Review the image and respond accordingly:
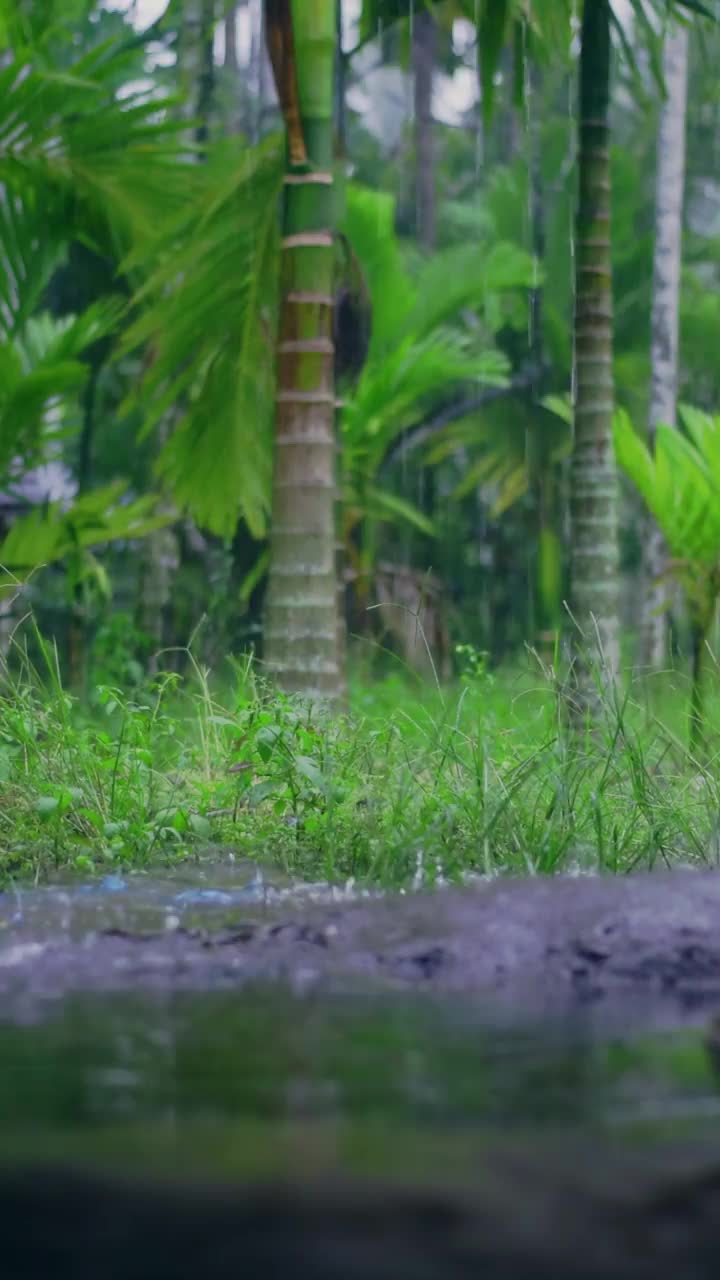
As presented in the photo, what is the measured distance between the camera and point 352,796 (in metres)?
5.10

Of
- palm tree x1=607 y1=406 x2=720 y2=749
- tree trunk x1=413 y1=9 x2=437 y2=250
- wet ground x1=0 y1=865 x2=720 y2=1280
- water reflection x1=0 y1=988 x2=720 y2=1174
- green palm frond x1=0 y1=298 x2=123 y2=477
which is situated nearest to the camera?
wet ground x1=0 y1=865 x2=720 y2=1280

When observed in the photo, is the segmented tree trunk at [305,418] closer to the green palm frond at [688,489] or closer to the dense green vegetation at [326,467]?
the dense green vegetation at [326,467]

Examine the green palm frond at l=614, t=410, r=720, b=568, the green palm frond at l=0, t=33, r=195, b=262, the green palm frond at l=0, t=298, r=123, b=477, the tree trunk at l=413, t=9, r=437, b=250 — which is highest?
the tree trunk at l=413, t=9, r=437, b=250

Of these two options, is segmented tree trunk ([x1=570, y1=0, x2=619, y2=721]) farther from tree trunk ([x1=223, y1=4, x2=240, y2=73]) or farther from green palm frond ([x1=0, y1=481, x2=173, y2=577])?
tree trunk ([x1=223, y1=4, x2=240, y2=73])

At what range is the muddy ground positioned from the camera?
3.35 m

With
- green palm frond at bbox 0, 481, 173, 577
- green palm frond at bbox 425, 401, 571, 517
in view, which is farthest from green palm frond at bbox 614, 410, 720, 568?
green palm frond at bbox 425, 401, 571, 517

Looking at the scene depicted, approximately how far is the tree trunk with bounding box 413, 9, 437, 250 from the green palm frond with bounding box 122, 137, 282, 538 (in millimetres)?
12108

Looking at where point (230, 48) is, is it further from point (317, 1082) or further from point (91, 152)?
point (317, 1082)

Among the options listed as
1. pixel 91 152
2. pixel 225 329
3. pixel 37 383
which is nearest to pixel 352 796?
pixel 225 329

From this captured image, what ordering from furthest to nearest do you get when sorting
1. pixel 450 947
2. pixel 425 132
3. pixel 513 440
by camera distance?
1. pixel 425 132
2. pixel 513 440
3. pixel 450 947

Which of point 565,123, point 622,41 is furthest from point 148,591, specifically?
point 565,123

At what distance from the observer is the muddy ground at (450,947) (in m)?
3.35

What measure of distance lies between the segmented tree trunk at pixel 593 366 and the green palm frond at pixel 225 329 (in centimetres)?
143

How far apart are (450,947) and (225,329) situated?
13.8ft
